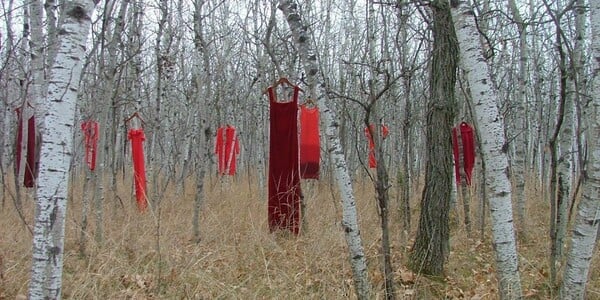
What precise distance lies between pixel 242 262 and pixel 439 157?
1817 mm

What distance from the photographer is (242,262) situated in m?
3.86

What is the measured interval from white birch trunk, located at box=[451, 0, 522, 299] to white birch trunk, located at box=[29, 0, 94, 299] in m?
1.80

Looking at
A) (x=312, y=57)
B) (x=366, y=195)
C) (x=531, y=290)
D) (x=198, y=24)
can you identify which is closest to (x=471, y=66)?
(x=312, y=57)

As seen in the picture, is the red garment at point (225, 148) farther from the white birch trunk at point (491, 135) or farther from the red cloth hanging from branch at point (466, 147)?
the white birch trunk at point (491, 135)

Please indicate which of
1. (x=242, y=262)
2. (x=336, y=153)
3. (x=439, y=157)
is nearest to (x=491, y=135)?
(x=336, y=153)

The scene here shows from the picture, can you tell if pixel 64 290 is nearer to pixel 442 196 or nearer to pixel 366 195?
pixel 442 196

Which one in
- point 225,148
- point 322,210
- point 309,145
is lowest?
point 322,210

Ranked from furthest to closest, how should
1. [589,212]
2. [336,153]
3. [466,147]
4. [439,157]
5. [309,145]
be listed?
[466,147] → [309,145] → [439,157] → [336,153] → [589,212]

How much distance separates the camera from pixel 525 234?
514 cm

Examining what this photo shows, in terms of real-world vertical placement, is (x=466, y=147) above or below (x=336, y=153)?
above

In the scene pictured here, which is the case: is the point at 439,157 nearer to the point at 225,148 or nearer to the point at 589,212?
the point at 589,212

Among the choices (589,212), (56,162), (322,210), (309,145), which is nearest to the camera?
(56,162)

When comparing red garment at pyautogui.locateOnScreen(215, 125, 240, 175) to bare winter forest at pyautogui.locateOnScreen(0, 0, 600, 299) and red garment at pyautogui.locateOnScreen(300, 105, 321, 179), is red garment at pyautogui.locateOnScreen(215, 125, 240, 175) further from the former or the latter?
red garment at pyautogui.locateOnScreen(300, 105, 321, 179)

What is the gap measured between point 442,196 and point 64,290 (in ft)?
9.29
